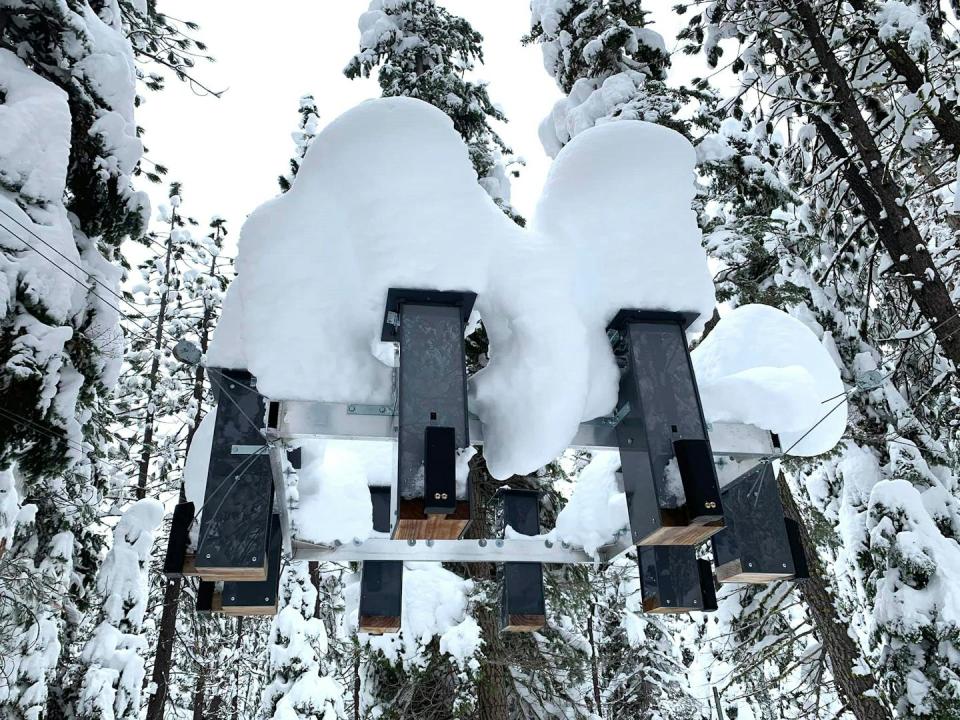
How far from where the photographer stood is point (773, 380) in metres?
2.85

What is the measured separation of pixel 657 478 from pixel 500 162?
8.85 meters

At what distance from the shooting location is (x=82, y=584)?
1045 cm

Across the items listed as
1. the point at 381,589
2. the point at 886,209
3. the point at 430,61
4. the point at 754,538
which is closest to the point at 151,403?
the point at 430,61

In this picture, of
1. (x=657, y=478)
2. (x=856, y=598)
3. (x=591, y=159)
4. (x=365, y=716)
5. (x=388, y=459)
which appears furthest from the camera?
(x=365, y=716)

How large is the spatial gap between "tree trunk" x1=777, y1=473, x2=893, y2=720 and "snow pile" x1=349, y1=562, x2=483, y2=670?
3585 millimetres

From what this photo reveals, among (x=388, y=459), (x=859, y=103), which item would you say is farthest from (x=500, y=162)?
(x=388, y=459)

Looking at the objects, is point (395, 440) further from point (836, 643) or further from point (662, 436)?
point (836, 643)

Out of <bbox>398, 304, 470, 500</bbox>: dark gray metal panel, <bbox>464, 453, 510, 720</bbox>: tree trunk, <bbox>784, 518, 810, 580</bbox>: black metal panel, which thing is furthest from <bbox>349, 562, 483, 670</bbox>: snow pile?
<bbox>398, 304, 470, 500</bbox>: dark gray metal panel

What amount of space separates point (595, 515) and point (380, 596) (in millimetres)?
1213

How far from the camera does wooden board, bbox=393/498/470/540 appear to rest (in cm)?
221

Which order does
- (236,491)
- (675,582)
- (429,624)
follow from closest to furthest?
(236,491)
(675,582)
(429,624)

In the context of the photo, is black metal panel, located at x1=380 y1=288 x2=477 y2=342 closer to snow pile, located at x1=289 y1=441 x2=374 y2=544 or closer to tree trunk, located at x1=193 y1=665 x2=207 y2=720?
snow pile, located at x1=289 y1=441 x2=374 y2=544

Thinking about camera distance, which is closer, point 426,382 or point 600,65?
point 426,382

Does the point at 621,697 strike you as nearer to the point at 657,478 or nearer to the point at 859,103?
the point at 859,103
